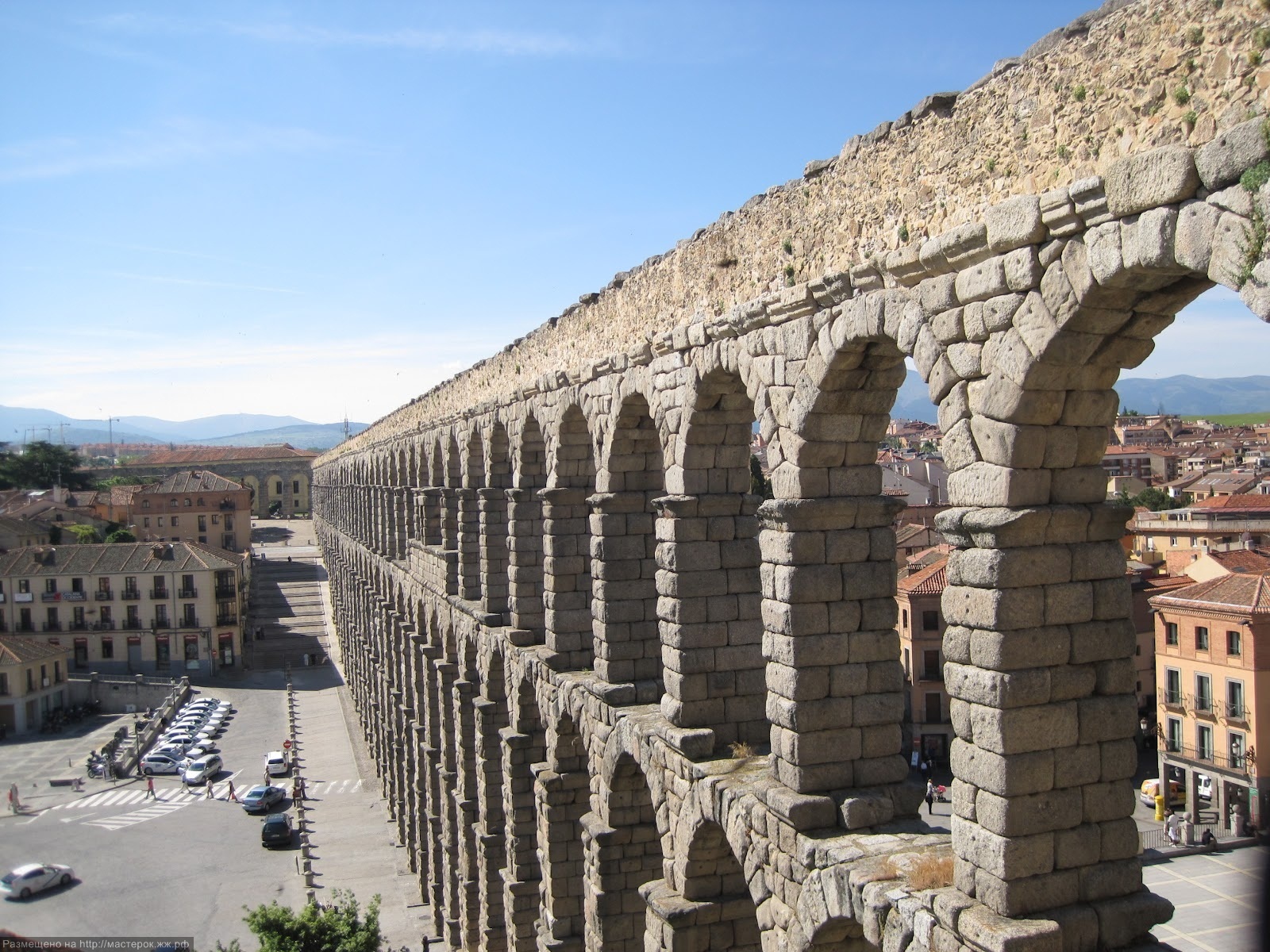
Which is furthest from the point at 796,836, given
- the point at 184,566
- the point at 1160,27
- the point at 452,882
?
the point at 184,566

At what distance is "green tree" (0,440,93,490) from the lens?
324ft

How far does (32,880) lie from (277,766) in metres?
11.3

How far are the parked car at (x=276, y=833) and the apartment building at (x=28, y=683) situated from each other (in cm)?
2127

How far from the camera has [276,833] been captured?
31.7 meters

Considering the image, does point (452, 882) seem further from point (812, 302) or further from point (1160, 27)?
point (1160, 27)

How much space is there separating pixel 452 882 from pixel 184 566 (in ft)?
125

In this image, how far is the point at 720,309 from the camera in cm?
1021

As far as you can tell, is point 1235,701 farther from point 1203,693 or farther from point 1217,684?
point 1203,693

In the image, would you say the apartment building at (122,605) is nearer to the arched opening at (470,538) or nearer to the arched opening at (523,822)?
the arched opening at (470,538)

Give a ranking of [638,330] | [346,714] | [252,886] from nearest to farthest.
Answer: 1. [638,330]
2. [252,886]
3. [346,714]

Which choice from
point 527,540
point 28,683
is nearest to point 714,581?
point 527,540

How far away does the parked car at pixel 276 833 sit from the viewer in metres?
31.7

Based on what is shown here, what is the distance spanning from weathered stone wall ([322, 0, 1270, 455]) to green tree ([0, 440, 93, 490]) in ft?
334

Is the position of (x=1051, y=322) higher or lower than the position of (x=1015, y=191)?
lower
